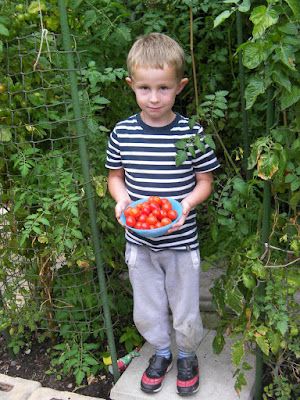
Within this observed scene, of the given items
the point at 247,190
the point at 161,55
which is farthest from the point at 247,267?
the point at 161,55

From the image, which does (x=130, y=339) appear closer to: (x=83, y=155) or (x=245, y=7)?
(x=83, y=155)

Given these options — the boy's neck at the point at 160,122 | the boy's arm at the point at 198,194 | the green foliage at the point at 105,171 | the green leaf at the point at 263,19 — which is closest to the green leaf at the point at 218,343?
the green foliage at the point at 105,171

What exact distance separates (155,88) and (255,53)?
499 mm

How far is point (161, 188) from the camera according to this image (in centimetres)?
195

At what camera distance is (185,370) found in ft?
7.07

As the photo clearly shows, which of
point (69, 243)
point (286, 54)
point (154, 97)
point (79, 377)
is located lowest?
point (79, 377)

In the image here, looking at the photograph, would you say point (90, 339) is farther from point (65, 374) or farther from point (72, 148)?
point (72, 148)

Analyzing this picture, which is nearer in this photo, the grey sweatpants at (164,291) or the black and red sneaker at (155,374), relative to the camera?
the grey sweatpants at (164,291)

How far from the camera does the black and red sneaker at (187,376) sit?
211 centimetres

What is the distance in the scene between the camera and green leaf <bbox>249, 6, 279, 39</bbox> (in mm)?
1314

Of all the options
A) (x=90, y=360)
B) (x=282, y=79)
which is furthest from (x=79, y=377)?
(x=282, y=79)

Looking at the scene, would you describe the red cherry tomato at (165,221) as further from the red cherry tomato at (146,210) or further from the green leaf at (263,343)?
the green leaf at (263,343)

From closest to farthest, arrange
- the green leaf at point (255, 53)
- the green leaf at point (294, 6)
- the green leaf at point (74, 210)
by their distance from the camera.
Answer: the green leaf at point (294, 6), the green leaf at point (255, 53), the green leaf at point (74, 210)

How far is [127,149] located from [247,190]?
560 millimetres
